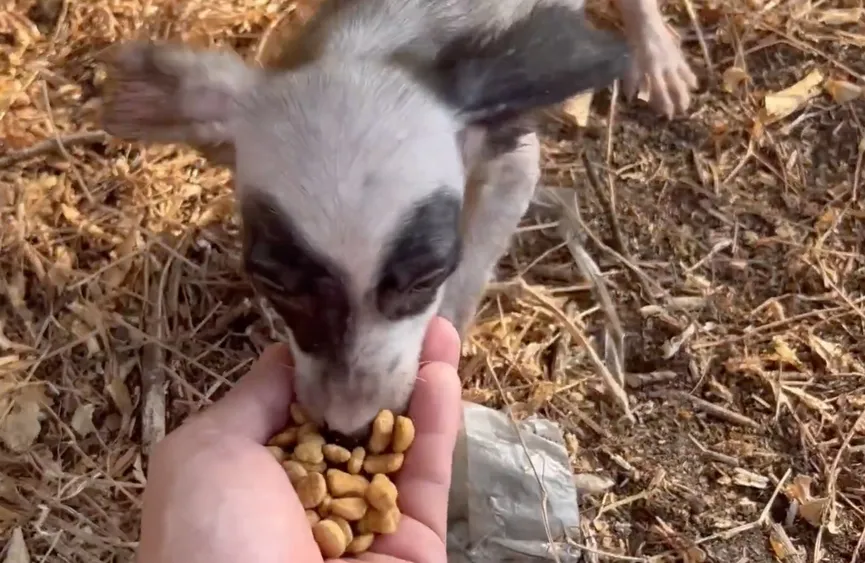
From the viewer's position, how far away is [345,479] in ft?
4.57

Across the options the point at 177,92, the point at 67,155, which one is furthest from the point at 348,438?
the point at 67,155

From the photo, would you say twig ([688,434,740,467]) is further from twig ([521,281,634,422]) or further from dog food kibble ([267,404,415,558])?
dog food kibble ([267,404,415,558])

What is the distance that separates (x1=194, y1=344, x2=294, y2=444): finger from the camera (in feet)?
4.66

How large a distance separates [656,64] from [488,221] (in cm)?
60

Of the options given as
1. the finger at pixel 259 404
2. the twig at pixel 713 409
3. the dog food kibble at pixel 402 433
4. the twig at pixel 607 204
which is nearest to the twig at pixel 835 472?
the twig at pixel 713 409

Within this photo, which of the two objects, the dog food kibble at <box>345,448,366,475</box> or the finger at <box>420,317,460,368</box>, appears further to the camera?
the finger at <box>420,317,460,368</box>

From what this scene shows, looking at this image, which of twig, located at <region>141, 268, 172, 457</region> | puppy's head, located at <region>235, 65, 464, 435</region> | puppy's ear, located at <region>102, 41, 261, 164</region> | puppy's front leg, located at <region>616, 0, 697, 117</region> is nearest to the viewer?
puppy's head, located at <region>235, 65, 464, 435</region>

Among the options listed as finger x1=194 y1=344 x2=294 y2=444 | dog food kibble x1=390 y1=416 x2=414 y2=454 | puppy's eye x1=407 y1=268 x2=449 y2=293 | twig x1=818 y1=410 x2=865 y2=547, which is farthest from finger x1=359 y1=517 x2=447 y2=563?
twig x1=818 y1=410 x2=865 y2=547

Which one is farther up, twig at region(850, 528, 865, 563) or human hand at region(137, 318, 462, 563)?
human hand at region(137, 318, 462, 563)

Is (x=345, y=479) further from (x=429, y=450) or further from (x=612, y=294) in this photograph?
(x=612, y=294)

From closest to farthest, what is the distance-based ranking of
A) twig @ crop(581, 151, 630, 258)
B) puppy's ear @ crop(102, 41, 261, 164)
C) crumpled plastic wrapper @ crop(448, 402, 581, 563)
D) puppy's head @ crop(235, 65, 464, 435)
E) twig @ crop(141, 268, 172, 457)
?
puppy's head @ crop(235, 65, 464, 435) < puppy's ear @ crop(102, 41, 261, 164) < crumpled plastic wrapper @ crop(448, 402, 581, 563) < twig @ crop(141, 268, 172, 457) < twig @ crop(581, 151, 630, 258)

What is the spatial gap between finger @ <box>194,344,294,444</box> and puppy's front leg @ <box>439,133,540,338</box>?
358 mm

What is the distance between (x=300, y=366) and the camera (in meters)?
1.38

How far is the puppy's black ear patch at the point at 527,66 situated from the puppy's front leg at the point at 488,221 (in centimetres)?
34
